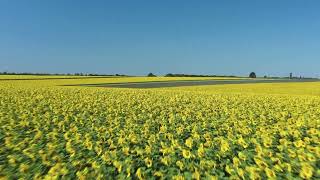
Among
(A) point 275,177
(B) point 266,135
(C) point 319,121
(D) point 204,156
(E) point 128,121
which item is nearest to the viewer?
(A) point 275,177

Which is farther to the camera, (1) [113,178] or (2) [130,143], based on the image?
(2) [130,143]

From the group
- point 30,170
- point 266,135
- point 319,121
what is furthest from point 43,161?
point 319,121

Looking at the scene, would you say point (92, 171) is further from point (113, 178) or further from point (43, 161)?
point (43, 161)

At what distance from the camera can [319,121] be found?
32.0 feet

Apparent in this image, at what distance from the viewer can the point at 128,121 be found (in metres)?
9.07

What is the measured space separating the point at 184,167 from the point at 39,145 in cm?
298

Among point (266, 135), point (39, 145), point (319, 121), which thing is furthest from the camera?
point (319, 121)

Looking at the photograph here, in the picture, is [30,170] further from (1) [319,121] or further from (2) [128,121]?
(1) [319,121]

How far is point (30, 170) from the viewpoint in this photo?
4.77 meters

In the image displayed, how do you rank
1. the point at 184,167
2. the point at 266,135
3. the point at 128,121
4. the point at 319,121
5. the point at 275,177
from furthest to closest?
1. the point at 319,121
2. the point at 128,121
3. the point at 266,135
4. the point at 184,167
5. the point at 275,177

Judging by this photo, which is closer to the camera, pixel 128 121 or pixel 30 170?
pixel 30 170

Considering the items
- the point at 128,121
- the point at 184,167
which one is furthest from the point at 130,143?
the point at 128,121

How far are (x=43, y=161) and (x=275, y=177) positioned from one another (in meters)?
3.58

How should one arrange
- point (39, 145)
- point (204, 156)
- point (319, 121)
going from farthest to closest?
point (319, 121)
point (39, 145)
point (204, 156)
